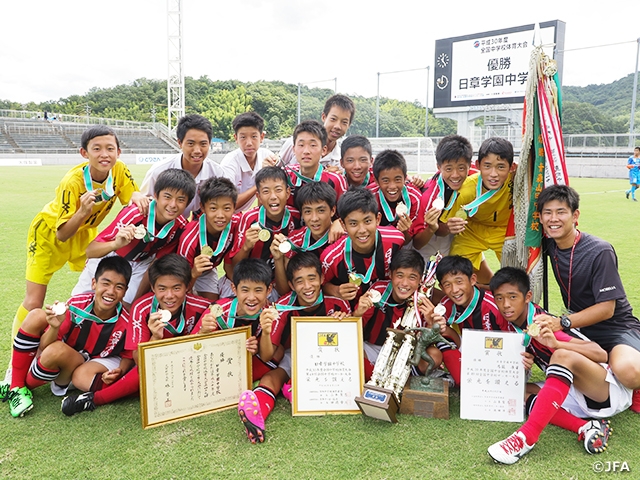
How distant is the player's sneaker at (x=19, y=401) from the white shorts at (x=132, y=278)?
0.84 meters

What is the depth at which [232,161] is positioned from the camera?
454 centimetres

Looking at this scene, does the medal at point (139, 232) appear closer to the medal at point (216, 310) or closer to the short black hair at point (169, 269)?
the short black hair at point (169, 269)

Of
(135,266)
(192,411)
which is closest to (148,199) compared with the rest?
(135,266)

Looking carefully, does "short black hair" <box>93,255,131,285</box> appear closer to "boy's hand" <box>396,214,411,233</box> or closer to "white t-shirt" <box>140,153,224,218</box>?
"white t-shirt" <box>140,153,224,218</box>

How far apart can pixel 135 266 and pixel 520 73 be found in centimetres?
2646

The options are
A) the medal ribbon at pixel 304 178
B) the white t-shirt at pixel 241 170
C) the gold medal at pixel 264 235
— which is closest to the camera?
the gold medal at pixel 264 235

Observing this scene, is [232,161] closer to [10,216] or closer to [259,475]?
[259,475]

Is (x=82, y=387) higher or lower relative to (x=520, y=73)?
lower

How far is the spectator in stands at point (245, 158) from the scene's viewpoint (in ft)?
14.4

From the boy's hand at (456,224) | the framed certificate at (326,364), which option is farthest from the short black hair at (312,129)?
the framed certificate at (326,364)

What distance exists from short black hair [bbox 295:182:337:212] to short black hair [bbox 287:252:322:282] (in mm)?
428

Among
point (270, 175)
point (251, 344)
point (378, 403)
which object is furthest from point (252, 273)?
point (378, 403)

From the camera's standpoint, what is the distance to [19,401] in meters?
2.88

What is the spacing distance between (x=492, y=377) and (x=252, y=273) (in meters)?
1.65
